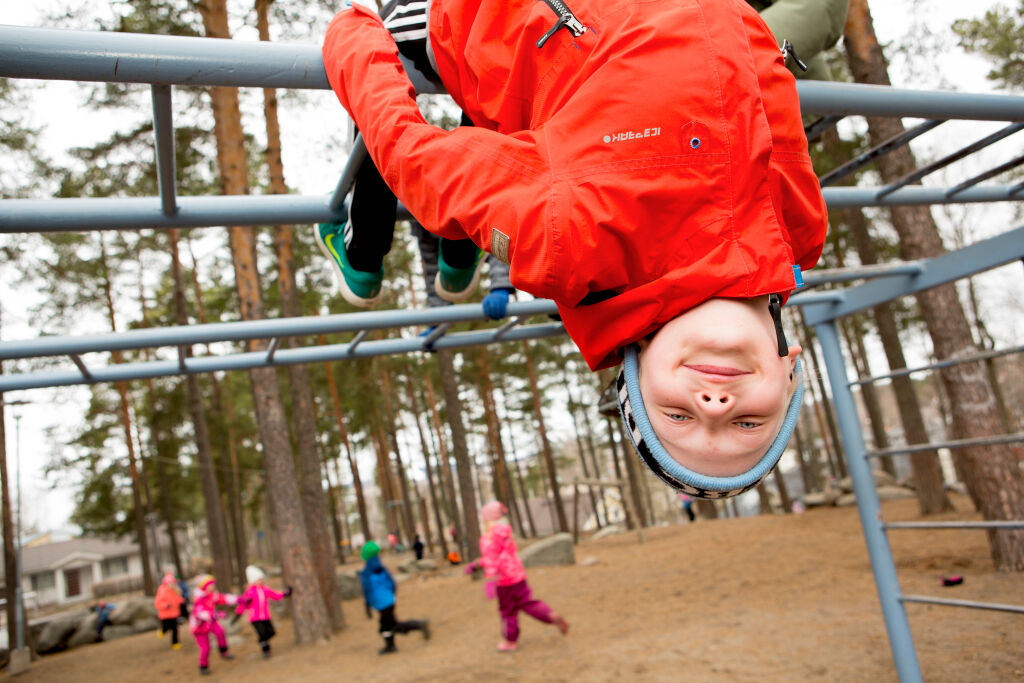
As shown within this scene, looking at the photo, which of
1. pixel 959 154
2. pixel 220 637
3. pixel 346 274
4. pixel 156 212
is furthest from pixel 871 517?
pixel 220 637

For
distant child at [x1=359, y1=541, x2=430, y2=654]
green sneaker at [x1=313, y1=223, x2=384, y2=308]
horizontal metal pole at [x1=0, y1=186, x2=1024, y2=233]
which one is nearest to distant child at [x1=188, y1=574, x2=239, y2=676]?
distant child at [x1=359, y1=541, x2=430, y2=654]

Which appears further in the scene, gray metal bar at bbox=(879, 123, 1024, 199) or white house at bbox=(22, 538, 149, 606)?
white house at bbox=(22, 538, 149, 606)

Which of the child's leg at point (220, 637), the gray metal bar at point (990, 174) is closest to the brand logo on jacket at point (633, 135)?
the gray metal bar at point (990, 174)

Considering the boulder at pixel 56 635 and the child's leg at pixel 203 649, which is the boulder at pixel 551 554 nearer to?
the child's leg at pixel 203 649

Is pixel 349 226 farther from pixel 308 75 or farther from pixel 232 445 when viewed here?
pixel 232 445

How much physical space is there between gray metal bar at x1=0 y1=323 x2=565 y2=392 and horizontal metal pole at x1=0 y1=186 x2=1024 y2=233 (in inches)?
53.2

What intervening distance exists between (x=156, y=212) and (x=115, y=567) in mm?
57948

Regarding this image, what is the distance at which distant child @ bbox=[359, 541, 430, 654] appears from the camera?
8211mm

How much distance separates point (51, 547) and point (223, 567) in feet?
135

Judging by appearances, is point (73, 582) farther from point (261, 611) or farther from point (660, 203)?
point (660, 203)

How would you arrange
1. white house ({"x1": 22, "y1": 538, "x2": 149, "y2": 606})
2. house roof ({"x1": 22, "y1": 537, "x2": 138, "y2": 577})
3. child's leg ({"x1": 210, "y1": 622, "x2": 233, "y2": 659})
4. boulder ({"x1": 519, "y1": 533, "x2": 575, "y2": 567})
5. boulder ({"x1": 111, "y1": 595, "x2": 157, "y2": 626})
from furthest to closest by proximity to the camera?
white house ({"x1": 22, "y1": 538, "x2": 149, "y2": 606}) → house roof ({"x1": 22, "y1": 537, "x2": 138, "y2": 577}) → boulder ({"x1": 111, "y1": 595, "x2": 157, "y2": 626}) → boulder ({"x1": 519, "y1": 533, "x2": 575, "y2": 567}) → child's leg ({"x1": 210, "y1": 622, "x2": 233, "y2": 659})

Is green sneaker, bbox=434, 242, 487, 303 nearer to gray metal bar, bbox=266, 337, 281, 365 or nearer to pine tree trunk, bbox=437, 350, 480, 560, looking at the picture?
gray metal bar, bbox=266, 337, 281, 365

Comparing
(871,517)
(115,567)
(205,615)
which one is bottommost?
(115,567)

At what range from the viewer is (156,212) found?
1.90 metres
